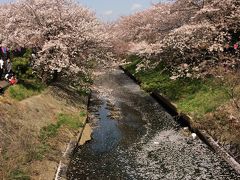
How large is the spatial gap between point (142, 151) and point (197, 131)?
162 inches

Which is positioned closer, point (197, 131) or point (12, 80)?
point (197, 131)

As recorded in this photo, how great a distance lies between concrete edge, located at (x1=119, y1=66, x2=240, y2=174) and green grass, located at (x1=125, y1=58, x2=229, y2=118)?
15.8 inches

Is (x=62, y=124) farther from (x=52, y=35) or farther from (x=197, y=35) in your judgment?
(x=197, y=35)

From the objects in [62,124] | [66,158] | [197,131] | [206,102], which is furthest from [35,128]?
[206,102]

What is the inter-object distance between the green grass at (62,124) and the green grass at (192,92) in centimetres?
716

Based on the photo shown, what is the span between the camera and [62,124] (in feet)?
77.4

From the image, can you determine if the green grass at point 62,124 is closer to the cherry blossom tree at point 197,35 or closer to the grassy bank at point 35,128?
the grassy bank at point 35,128

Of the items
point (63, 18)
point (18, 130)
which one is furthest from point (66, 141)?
point (63, 18)

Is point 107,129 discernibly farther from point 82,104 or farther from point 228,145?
point 228,145

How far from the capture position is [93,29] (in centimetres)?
3156

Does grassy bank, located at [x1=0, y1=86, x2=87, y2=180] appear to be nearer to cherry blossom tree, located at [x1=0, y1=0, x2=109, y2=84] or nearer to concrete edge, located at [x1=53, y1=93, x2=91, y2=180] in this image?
concrete edge, located at [x1=53, y1=93, x2=91, y2=180]

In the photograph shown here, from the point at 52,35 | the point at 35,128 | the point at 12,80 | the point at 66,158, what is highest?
the point at 52,35

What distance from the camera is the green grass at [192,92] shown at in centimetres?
2523

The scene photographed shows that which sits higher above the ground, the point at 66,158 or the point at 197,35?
the point at 197,35
